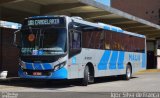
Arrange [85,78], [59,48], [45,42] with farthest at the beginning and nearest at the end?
[85,78] → [45,42] → [59,48]

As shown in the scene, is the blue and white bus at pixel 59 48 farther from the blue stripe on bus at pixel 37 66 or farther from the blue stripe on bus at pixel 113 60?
the blue stripe on bus at pixel 113 60

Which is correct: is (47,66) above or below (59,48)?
below

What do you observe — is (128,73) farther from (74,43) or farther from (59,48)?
(59,48)

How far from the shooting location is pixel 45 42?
1812 cm

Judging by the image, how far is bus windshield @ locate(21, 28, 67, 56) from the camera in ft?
59.0

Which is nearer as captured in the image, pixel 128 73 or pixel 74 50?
pixel 74 50

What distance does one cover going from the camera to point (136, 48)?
28078 mm

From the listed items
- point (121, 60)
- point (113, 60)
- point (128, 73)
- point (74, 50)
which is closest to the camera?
point (74, 50)

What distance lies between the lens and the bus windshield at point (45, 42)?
1798 cm

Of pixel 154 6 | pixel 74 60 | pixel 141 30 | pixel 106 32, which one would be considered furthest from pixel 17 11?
pixel 154 6

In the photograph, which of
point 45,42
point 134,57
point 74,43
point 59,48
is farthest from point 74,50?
point 134,57

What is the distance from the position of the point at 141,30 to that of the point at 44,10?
2026 cm

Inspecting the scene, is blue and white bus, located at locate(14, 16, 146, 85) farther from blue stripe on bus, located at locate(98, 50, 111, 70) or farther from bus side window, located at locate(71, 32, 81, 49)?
blue stripe on bus, located at locate(98, 50, 111, 70)

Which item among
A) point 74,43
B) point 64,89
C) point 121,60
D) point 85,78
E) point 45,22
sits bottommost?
point 64,89
